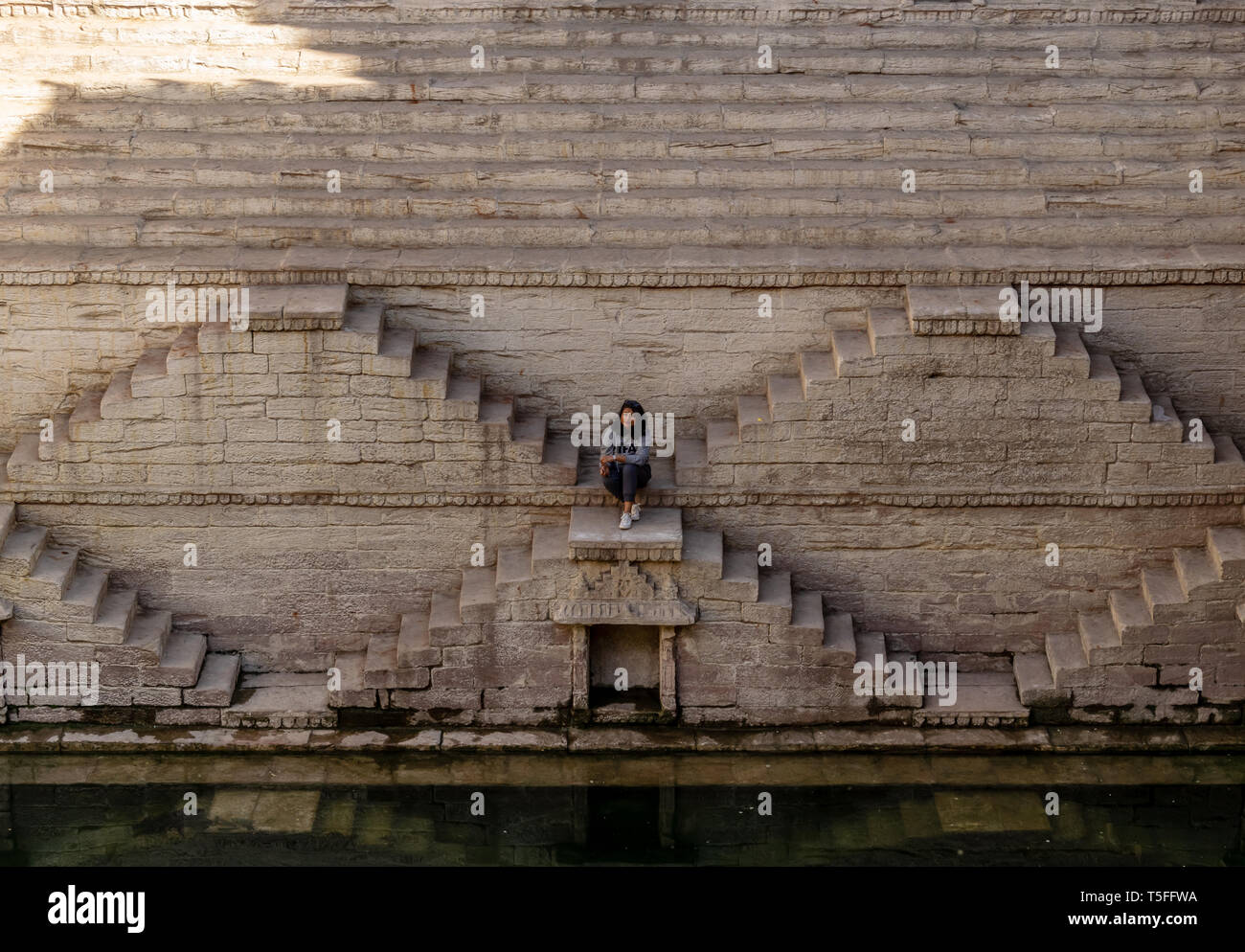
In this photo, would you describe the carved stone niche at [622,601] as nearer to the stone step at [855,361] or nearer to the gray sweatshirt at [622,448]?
the gray sweatshirt at [622,448]

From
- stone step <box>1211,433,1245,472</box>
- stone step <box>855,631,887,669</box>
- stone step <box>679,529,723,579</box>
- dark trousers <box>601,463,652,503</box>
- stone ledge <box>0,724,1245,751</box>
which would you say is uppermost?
stone step <box>1211,433,1245,472</box>

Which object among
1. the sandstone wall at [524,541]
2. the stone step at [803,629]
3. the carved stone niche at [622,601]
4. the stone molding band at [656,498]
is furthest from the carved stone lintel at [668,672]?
the stone molding band at [656,498]

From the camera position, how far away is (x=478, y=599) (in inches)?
738

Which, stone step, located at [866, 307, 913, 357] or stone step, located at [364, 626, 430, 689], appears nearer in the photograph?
stone step, located at [866, 307, 913, 357]

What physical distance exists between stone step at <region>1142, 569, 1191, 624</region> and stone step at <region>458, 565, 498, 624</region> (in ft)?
20.4

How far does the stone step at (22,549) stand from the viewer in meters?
18.6

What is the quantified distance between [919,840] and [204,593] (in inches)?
285

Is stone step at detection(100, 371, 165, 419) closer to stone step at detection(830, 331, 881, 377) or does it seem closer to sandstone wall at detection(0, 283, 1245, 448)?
sandstone wall at detection(0, 283, 1245, 448)

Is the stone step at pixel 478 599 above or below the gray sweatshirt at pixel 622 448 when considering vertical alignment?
below

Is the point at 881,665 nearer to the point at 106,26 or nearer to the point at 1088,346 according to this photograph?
the point at 1088,346

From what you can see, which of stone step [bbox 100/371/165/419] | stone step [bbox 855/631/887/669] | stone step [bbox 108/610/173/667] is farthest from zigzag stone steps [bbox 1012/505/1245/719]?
stone step [bbox 100/371/165/419]

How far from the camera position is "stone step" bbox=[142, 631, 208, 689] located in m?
19.0

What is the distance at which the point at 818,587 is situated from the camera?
19.4 metres

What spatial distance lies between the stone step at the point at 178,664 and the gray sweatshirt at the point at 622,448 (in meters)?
4.46
